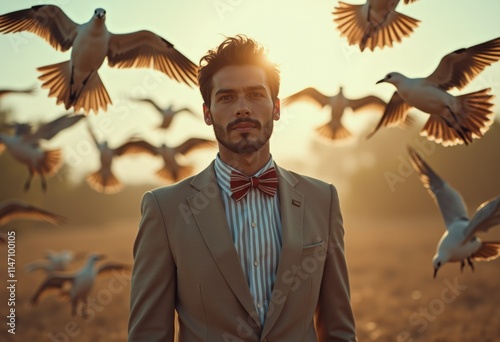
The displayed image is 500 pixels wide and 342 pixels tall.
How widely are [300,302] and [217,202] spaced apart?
0.51m

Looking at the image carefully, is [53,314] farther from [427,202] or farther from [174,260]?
[427,202]

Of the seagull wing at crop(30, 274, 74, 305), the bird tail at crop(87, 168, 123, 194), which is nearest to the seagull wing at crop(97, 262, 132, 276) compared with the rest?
the seagull wing at crop(30, 274, 74, 305)

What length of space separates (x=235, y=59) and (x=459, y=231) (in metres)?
1.45

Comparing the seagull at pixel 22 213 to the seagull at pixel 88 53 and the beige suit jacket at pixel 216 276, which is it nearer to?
the seagull at pixel 88 53

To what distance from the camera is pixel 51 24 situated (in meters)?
3.47

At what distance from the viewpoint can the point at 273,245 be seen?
2537 mm

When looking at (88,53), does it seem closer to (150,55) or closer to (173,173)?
(150,55)

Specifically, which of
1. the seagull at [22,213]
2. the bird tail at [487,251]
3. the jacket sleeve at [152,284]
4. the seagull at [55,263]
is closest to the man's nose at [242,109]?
the jacket sleeve at [152,284]

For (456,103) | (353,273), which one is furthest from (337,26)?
(353,273)

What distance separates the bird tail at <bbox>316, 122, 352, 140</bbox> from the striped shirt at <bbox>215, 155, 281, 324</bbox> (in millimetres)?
2225

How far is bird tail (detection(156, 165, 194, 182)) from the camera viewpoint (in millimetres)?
5039

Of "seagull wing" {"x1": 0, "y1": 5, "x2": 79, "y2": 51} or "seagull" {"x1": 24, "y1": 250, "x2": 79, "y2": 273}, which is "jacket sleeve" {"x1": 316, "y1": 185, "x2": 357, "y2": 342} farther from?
"seagull" {"x1": 24, "y1": 250, "x2": 79, "y2": 273}

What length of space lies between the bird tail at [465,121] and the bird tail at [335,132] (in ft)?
5.34

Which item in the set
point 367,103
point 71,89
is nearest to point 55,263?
point 367,103
